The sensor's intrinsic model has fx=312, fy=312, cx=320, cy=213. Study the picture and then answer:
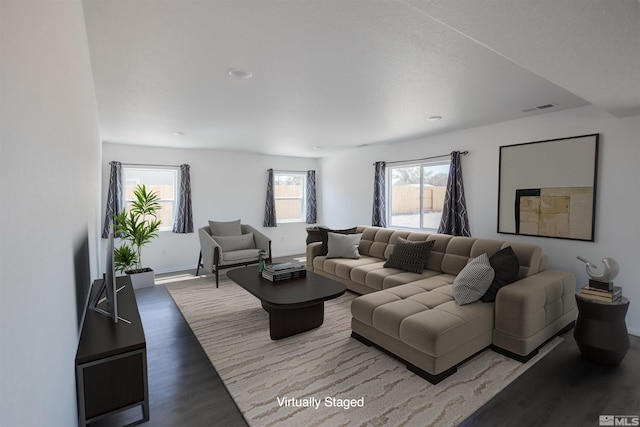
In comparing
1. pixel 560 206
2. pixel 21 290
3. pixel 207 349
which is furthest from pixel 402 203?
pixel 21 290

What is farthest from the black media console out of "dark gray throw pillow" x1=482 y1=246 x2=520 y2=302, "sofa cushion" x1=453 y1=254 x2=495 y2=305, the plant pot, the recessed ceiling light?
the plant pot

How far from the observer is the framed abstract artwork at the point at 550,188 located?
11.3 ft

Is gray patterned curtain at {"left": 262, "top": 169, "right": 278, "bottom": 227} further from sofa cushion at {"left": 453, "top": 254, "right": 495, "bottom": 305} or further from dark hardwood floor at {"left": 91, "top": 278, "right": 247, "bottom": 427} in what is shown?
sofa cushion at {"left": 453, "top": 254, "right": 495, "bottom": 305}

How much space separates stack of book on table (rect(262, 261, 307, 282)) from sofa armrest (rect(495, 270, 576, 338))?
2.05m

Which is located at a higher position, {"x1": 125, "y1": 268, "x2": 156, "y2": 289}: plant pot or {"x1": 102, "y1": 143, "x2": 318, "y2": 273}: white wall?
{"x1": 102, "y1": 143, "x2": 318, "y2": 273}: white wall

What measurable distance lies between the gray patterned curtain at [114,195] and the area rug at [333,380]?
3103 millimetres

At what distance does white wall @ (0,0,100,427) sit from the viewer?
68 cm

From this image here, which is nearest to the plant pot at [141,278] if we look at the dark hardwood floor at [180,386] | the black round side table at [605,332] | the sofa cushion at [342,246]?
the dark hardwood floor at [180,386]

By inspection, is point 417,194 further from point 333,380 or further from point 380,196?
point 333,380

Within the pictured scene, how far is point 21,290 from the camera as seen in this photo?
770 millimetres

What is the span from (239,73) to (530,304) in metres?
3.08

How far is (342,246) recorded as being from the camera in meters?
4.88

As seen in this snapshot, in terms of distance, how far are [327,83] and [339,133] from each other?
85.3 inches

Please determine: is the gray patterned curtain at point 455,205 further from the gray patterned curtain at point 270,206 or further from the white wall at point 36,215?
the white wall at point 36,215
